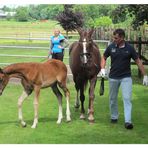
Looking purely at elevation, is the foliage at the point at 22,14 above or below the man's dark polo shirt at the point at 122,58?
below

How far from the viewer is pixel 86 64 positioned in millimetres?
9211

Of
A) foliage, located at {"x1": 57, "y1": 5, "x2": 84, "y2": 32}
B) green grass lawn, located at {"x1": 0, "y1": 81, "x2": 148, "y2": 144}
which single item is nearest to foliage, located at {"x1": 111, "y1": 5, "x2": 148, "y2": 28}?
green grass lawn, located at {"x1": 0, "y1": 81, "x2": 148, "y2": 144}

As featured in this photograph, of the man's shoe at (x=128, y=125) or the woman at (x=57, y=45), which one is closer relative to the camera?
the man's shoe at (x=128, y=125)

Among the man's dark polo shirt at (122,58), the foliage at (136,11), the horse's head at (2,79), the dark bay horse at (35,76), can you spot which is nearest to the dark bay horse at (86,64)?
the dark bay horse at (35,76)

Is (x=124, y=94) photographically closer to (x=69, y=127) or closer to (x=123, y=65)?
(x=123, y=65)

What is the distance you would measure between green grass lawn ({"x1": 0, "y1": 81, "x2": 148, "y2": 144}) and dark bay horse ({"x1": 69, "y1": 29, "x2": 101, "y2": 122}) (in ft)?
1.90

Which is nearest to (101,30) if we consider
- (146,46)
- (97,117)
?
(146,46)

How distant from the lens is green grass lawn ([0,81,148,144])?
7520 millimetres

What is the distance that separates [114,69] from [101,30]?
3418 cm

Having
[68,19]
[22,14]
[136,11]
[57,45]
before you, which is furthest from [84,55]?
[22,14]

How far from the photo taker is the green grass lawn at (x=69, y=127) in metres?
7.52

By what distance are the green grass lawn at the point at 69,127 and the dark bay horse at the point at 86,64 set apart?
22.9 inches

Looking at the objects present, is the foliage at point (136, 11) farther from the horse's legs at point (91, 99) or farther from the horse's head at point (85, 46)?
the horse's head at point (85, 46)

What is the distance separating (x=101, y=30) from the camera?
42562mm
